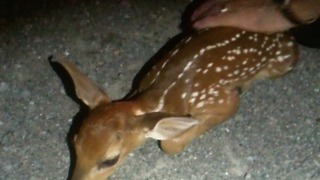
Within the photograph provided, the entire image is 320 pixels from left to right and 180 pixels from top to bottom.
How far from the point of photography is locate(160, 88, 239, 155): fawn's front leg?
8.34 feet

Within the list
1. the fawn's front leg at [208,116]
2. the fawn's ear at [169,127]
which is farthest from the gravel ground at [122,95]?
the fawn's ear at [169,127]

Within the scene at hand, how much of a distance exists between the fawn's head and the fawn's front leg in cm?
17

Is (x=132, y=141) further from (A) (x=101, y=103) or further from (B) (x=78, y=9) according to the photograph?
(B) (x=78, y=9)

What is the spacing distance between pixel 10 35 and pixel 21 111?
46 cm

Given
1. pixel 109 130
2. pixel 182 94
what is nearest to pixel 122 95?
pixel 182 94

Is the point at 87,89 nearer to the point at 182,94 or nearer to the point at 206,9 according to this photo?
the point at 182,94

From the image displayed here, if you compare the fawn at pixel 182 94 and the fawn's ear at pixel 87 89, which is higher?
the fawn's ear at pixel 87 89

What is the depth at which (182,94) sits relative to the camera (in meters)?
2.53

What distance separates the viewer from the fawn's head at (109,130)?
2170mm

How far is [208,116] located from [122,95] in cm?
40

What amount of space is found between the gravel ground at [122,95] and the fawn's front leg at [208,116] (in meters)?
0.06

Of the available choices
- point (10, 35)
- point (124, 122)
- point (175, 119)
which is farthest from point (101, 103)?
point (10, 35)

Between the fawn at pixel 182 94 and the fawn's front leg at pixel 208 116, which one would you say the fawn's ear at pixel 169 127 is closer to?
the fawn at pixel 182 94

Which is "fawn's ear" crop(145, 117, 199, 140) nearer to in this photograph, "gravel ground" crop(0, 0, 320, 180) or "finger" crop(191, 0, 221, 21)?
"gravel ground" crop(0, 0, 320, 180)
